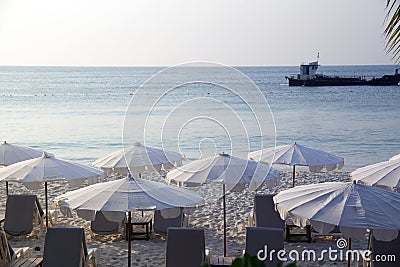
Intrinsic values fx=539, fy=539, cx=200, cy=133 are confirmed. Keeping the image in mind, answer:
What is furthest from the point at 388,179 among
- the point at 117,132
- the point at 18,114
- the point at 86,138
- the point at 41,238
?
the point at 18,114

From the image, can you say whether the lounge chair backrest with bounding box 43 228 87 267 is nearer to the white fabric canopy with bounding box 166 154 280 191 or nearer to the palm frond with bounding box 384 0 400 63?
the white fabric canopy with bounding box 166 154 280 191

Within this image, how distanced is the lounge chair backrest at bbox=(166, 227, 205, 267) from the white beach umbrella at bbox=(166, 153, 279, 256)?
115 cm

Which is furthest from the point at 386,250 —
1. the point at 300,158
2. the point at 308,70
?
the point at 308,70

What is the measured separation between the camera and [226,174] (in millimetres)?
7359

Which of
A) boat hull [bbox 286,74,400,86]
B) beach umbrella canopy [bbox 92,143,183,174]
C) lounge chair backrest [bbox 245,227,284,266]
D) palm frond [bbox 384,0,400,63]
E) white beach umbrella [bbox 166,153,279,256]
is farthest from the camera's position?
boat hull [bbox 286,74,400,86]

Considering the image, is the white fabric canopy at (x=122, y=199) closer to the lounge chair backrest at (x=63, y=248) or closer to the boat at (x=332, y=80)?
the lounge chair backrest at (x=63, y=248)

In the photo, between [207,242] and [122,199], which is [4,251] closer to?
[122,199]

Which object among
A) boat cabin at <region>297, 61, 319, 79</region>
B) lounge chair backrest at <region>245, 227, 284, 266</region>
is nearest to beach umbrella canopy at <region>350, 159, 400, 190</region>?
lounge chair backrest at <region>245, 227, 284, 266</region>

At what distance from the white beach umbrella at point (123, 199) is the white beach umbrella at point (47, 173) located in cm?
150

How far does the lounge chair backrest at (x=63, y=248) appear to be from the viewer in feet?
20.4

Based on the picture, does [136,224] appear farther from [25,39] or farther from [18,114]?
[25,39]

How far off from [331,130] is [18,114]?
2794 cm

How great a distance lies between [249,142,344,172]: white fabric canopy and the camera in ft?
30.7

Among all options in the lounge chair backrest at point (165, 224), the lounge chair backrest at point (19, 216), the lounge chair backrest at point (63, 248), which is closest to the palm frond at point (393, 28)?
the lounge chair backrest at point (63, 248)
